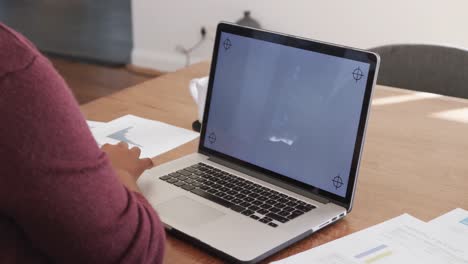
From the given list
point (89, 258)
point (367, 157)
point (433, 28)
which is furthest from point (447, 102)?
point (433, 28)

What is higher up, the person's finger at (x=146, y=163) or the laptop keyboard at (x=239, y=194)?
the person's finger at (x=146, y=163)

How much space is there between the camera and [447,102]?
1.58 m

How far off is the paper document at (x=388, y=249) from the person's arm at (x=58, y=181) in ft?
0.87

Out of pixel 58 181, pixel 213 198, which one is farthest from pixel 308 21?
pixel 58 181

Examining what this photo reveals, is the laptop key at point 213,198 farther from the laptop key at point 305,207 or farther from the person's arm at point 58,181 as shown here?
the person's arm at point 58,181

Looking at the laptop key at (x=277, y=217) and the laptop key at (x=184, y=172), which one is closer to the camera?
the laptop key at (x=277, y=217)

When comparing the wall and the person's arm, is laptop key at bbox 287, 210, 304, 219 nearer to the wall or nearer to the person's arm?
the person's arm

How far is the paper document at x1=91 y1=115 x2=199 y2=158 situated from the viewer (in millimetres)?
1345

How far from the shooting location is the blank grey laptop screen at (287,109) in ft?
3.46

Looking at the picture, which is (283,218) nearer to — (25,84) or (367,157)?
(367,157)

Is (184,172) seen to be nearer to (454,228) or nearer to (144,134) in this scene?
(144,134)

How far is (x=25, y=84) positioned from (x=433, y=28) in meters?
2.72

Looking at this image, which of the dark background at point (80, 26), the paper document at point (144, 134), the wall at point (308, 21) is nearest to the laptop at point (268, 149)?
the paper document at point (144, 134)

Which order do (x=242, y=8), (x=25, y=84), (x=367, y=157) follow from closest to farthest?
(x=25, y=84) → (x=367, y=157) → (x=242, y=8)
